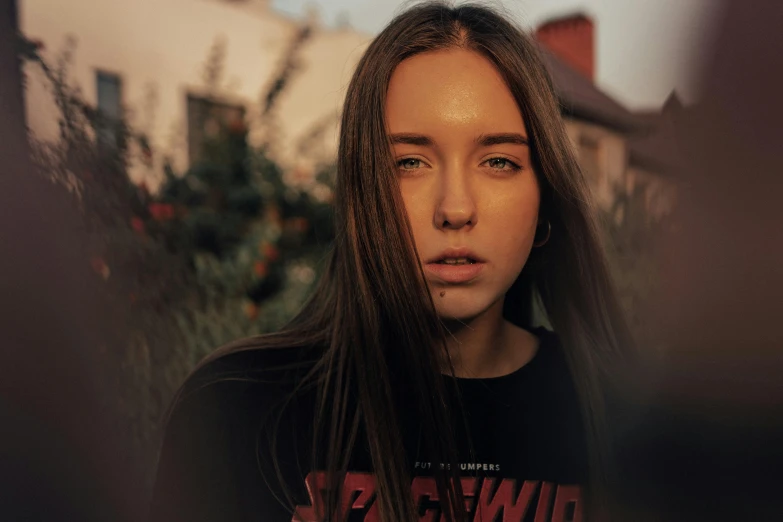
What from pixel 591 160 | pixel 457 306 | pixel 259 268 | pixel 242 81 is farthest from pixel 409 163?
pixel 242 81

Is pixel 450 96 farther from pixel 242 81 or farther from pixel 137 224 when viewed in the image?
pixel 242 81

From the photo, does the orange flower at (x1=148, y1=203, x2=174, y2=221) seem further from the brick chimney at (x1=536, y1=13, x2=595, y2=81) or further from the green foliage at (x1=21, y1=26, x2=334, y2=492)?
the brick chimney at (x1=536, y1=13, x2=595, y2=81)

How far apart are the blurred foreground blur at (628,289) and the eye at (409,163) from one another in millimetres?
270

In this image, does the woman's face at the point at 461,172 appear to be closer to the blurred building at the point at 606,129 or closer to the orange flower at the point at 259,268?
the blurred building at the point at 606,129

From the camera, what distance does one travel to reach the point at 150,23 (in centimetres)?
264

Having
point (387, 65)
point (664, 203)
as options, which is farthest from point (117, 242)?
point (664, 203)

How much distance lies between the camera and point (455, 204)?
909 mm

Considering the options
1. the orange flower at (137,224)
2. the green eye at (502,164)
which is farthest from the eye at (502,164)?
the orange flower at (137,224)

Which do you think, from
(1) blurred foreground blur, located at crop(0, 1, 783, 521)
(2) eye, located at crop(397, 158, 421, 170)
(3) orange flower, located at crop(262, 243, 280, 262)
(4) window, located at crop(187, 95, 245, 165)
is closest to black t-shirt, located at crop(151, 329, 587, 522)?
(1) blurred foreground blur, located at crop(0, 1, 783, 521)

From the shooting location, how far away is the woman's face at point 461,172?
3.07 ft

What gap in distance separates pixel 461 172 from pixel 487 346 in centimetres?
36

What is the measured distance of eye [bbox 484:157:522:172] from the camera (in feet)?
3.23

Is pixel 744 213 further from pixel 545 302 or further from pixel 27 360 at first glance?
pixel 545 302

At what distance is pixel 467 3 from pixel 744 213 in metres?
0.89
